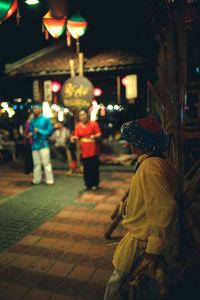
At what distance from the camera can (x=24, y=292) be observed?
3.17 metres

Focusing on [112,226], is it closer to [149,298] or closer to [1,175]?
[149,298]

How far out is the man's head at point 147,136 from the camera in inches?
85.0

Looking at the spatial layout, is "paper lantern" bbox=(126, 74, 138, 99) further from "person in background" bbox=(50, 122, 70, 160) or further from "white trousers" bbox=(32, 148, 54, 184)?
"white trousers" bbox=(32, 148, 54, 184)

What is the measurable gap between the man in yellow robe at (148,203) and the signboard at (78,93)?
642cm

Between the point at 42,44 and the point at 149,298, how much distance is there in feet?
56.6

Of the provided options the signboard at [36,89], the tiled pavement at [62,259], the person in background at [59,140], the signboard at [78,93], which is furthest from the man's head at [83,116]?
the person in background at [59,140]

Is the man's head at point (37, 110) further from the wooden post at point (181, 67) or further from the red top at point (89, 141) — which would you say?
the wooden post at point (181, 67)

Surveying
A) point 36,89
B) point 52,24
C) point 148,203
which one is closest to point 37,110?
point 52,24

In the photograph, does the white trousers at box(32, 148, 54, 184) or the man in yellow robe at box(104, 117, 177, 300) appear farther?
the white trousers at box(32, 148, 54, 184)

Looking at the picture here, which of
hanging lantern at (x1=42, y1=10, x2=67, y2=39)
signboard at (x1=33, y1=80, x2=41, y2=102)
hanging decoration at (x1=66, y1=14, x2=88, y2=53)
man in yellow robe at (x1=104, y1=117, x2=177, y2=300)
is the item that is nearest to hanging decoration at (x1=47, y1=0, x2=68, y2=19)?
hanging lantern at (x1=42, y1=10, x2=67, y2=39)

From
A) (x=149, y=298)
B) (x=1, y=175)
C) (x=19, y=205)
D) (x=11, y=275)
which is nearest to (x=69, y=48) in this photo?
(x=1, y=175)

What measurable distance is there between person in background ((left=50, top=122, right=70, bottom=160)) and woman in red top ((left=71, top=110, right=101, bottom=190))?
5.26m

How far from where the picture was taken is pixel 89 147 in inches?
291

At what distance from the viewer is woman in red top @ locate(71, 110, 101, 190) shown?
24.3ft
